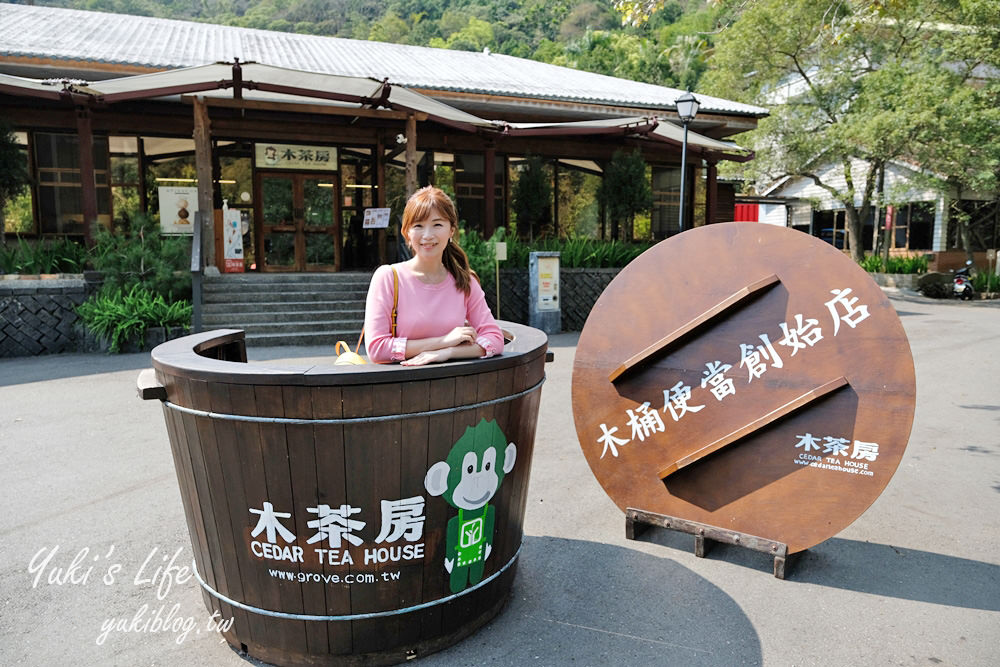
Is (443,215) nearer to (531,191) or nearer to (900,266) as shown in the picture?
(531,191)

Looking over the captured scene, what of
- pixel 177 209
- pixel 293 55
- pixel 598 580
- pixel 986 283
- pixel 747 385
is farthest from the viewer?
pixel 986 283

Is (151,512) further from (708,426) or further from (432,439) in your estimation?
(708,426)

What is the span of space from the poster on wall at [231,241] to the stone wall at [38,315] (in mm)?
2705

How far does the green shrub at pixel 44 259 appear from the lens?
33.0 ft

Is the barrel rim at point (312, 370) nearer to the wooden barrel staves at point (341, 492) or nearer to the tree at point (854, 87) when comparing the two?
the wooden barrel staves at point (341, 492)

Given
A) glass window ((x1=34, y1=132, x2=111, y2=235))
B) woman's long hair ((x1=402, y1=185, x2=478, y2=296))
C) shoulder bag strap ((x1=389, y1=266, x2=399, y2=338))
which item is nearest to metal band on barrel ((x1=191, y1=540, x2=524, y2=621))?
shoulder bag strap ((x1=389, y1=266, x2=399, y2=338))

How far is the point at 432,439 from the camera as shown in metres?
2.30

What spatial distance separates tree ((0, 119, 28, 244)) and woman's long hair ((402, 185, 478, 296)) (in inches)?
448

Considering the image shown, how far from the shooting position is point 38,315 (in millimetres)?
9484

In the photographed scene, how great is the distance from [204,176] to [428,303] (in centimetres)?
1009

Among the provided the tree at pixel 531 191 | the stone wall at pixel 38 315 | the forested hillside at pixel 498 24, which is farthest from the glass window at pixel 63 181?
the forested hillside at pixel 498 24

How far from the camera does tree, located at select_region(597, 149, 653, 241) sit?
15438mm

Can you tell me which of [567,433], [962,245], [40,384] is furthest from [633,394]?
[962,245]

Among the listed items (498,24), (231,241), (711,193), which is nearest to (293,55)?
(231,241)
